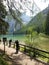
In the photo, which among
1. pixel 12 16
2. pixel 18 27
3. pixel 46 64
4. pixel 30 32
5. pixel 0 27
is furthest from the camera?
pixel 30 32

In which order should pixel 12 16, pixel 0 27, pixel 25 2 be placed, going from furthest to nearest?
pixel 0 27
pixel 12 16
pixel 25 2

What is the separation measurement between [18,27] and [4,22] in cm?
411

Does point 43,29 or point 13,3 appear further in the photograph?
point 43,29

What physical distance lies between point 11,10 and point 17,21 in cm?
231

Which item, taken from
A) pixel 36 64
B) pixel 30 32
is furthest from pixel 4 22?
pixel 30 32

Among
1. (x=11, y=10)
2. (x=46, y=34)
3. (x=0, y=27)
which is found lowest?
(x=46, y=34)

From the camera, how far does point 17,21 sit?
17.8m

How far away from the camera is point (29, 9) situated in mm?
14938

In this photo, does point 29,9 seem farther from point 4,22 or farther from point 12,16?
point 4,22

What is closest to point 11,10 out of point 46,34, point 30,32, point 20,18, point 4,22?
point 20,18

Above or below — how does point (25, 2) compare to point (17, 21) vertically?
above

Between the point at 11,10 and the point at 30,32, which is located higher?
the point at 11,10

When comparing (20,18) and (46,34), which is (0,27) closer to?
(20,18)

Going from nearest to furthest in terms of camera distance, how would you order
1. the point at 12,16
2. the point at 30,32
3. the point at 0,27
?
the point at 12,16 < the point at 0,27 < the point at 30,32
